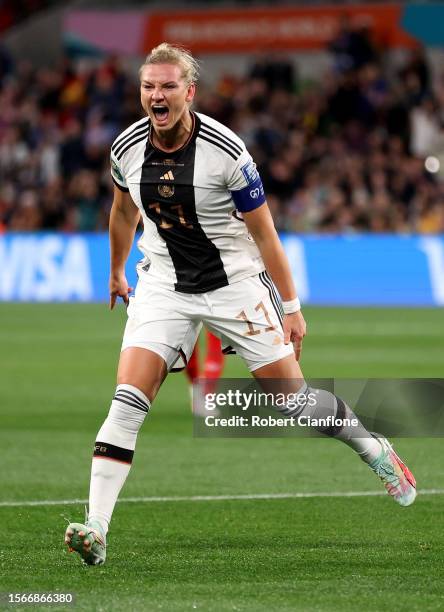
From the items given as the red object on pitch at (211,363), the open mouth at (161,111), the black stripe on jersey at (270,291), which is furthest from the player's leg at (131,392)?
the red object on pitch at (211,363)

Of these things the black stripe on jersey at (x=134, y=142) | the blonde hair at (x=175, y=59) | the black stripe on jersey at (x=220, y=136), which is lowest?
the black stripe on jersey at (x=134, y=142)

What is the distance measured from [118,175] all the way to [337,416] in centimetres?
157

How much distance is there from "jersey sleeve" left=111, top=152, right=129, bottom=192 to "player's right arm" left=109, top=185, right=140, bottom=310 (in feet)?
0.13

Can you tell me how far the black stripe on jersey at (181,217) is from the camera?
6.50m

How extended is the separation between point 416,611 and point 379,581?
1.86 ft

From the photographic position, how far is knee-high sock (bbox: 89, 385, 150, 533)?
6207mm

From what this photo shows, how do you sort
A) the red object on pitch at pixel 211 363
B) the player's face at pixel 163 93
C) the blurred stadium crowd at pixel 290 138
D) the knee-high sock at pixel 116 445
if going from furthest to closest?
1. the blurred stadium crowd at pixel 290 138
2. the red object on pitch at pixel 211 363
3. the player's face at pixel 163 93
4. the knee-high sock at pixel 116 445

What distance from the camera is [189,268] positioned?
664 cm

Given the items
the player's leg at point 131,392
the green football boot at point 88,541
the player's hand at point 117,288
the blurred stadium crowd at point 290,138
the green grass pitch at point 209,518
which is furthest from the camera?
the blurred stadium crowd at point 290,138

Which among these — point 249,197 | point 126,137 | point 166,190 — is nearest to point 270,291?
point 249,197

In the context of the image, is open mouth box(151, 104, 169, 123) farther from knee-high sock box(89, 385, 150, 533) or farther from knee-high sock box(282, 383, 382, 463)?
knee-high sock box(282, 383, 382, 463)

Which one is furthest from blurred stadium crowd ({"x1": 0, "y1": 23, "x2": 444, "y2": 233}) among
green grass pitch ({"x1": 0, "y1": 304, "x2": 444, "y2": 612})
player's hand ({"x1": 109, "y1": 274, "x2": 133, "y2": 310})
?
player's hand ({"x1": 109, "y1": 274, "x2": 133, "y2": 310})

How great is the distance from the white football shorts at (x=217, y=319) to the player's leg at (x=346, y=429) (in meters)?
0.07

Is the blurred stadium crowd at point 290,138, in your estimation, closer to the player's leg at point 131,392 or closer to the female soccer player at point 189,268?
the female soccer player at point 189,268
